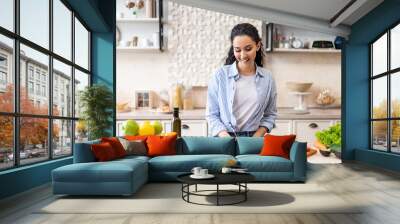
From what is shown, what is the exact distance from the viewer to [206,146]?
6.12 metres

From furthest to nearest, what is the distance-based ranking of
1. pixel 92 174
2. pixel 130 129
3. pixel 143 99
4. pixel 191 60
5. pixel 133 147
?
pixel 191 60 → pixel 143 99 → pixel 130 129 → pixel 133 147 → pixel 92 174

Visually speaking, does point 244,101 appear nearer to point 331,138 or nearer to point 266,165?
point 266,165

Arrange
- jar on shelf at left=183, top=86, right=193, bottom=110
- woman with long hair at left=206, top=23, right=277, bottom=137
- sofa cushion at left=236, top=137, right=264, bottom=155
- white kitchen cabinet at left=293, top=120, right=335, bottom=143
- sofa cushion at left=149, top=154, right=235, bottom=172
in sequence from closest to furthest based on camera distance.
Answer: sofa cushion at left=149, top=154, right=235, bottom=172, sofa cushion at left=236, top=137, right=264, bottom=155, woman with long hair at left=206, top=23, right=277, bottom=137, white kitchen cabinet at left=293, top=120, right=335, bottom=143, jar on shelf at left=183, top=86, right=193, bottom=110

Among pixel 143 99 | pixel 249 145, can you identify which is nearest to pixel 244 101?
pixel 249 145

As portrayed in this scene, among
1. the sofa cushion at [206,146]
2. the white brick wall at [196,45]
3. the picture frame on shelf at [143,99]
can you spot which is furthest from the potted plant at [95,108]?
the white brick wall at [196,45]

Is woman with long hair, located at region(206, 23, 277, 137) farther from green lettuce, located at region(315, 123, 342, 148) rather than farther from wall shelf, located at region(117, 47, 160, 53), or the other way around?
wall shelf, located at region(117, 47, 160, 53)

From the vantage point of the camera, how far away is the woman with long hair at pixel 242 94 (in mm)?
6852

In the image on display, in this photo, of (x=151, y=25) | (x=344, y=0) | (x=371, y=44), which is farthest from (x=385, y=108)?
(x=151, y=25)

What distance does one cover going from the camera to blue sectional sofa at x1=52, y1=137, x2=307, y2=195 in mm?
4379

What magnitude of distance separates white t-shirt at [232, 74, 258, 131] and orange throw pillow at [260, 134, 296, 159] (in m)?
1.02

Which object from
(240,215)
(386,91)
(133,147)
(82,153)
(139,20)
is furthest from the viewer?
(139,20)

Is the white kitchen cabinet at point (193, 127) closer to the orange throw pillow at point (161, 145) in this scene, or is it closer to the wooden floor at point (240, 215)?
the orange throw pillow at point (161, 145)

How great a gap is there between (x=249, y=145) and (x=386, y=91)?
3255 mm

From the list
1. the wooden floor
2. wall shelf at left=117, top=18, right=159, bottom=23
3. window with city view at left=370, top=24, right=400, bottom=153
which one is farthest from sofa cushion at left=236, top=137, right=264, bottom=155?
wall shelf at left=117, top=18, right=159, bottom=23
